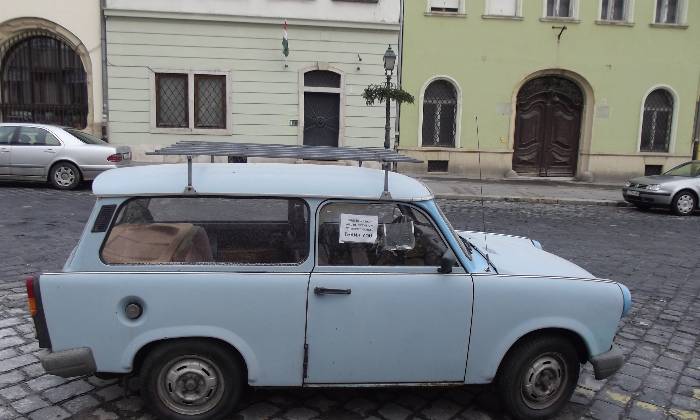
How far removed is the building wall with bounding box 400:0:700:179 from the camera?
18422mm

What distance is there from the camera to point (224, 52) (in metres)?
17.8

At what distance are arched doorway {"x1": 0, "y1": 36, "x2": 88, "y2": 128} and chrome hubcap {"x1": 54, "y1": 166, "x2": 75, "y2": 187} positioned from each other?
20.4 feet

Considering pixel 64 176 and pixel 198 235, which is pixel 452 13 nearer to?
pixel 64 176

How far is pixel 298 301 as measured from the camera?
324 cm

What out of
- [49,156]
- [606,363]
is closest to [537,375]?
[606,363]

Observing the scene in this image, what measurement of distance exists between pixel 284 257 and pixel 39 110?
59.3 feet

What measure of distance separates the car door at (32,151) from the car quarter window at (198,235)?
10761 mm

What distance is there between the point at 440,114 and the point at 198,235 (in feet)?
53.6

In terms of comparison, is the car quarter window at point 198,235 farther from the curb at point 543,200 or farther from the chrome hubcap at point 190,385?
the curb at point 543,200

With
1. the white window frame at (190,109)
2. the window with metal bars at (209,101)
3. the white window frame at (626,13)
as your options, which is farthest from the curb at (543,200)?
the window with metal bars at (209,101)

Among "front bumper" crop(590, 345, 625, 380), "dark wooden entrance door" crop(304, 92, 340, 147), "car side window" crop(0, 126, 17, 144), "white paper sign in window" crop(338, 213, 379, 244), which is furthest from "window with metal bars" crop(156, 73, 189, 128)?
"front bumper" crop(590, 345, 625, 380)

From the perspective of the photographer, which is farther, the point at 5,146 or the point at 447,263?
the point at 5,146

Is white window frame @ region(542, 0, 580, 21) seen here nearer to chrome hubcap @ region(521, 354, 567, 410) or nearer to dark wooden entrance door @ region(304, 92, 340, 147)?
dark wooden entrance door @ region(304, 92, 340, 147)

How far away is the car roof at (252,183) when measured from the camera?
3.27 m
